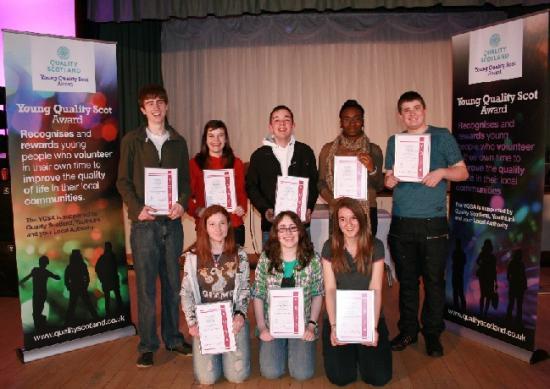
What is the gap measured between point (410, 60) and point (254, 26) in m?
2.18

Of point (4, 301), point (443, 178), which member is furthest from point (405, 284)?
point (4, 301)

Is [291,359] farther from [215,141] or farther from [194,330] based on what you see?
[215,141]

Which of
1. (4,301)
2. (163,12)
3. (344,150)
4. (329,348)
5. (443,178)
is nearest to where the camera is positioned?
(329,348)

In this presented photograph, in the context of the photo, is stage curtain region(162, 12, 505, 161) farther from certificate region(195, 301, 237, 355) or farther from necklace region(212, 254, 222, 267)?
certificate region(195, 301, 237, 355)

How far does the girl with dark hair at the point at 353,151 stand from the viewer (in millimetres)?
3684

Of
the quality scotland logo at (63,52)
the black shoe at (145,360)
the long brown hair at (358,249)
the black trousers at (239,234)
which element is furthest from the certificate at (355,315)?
the quality scotland logo at (63,52)

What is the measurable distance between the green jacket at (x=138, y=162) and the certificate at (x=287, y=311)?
97cm

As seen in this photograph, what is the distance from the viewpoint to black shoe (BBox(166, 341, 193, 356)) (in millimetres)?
3658

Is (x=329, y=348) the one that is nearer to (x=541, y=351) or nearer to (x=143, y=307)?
(x=143, y=307)

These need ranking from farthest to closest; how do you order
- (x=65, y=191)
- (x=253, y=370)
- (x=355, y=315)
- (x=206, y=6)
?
(x=206, y=6)
(x=65, y=191)
(x=253, y=370)
(x=355, y=315)

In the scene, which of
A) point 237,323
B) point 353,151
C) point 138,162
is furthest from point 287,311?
point 138,162

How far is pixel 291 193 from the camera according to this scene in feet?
11.8

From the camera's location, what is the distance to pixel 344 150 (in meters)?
3.71

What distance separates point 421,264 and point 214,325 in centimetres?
152
